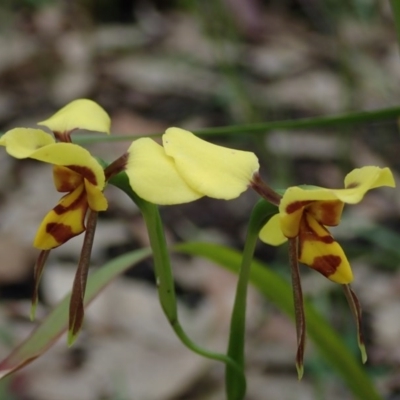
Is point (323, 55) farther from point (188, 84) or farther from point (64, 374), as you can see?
point (64, 374)

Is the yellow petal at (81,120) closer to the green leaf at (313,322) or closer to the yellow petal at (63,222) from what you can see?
the yellow petal at (63,222)

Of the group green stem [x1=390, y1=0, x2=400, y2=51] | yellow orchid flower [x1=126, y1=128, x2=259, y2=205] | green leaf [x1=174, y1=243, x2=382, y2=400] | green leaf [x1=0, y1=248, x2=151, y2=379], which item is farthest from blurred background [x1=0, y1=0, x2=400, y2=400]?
yellow orchid flower [x1=126, y1=128, x2=259, y2=205]

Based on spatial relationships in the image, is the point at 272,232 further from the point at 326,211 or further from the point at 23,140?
the point at 23,140

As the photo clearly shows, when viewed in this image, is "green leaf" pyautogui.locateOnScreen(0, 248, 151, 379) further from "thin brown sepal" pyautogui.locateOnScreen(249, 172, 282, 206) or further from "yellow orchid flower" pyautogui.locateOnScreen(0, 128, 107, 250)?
"thin brown sepal" pyautogui.locateOnScreen(249, 172, 282, 206)

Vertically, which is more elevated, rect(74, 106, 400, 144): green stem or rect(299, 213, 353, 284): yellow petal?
rect(299, 213, 353, 284): yellow petal

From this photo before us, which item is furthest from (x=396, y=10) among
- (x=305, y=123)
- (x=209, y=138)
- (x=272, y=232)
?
(x=209, y=138)

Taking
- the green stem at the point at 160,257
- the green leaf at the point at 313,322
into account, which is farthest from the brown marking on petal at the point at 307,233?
the green leaf at the point at 313,322
